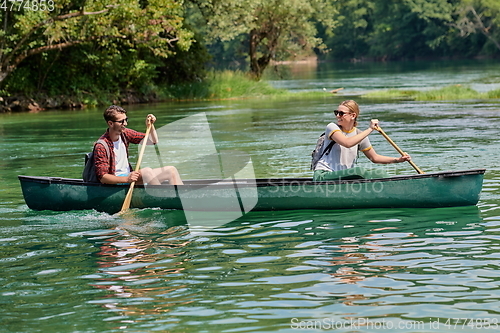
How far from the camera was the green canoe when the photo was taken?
343 inches

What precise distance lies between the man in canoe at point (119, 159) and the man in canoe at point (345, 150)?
1.86m

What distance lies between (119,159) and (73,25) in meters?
17.6

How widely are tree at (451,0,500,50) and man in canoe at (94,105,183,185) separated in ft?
213

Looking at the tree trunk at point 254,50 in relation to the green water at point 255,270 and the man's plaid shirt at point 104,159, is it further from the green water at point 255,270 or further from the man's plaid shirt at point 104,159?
the man's plaid shirt at point 104,159

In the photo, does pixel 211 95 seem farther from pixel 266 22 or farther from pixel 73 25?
pixel 73 25

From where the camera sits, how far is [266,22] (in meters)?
38.3

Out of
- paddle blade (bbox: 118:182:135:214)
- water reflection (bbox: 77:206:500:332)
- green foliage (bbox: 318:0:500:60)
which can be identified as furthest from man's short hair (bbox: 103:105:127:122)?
green foliage (bbox: 318:0:500:60)

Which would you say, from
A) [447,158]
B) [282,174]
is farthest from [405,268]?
[447,158]

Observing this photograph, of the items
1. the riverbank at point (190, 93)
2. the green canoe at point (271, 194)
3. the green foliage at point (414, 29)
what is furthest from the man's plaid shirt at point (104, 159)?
the green foliage at point (414, 29)

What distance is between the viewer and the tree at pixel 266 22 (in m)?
32.0

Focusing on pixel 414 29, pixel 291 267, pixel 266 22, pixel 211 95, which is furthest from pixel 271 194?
pixel 414 29

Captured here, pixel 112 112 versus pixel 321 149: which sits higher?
pixel 112 112

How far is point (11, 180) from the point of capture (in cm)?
1253

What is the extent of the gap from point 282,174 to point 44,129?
35.6ft
